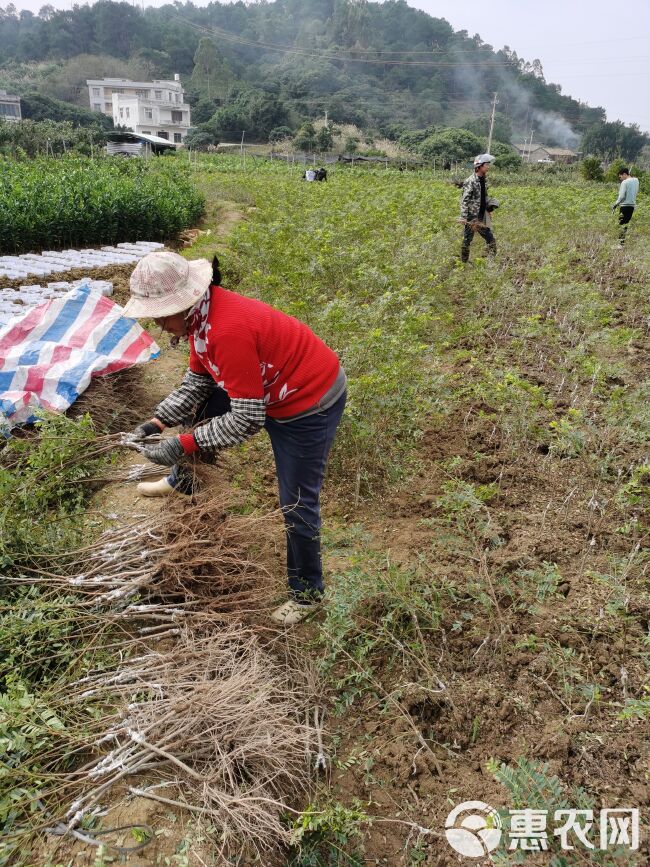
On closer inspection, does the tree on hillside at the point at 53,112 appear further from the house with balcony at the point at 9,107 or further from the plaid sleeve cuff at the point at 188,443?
the plaid sleeve cuff at the point at 188,443

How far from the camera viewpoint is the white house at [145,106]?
60.4 metres

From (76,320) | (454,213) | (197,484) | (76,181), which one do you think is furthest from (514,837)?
(76,181)

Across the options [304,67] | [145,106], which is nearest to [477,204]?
[145,106]

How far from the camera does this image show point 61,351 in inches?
170

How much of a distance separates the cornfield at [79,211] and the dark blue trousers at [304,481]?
8438 mm

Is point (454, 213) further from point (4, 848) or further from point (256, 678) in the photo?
point (4, 848)

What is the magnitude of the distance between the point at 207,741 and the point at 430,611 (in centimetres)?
103

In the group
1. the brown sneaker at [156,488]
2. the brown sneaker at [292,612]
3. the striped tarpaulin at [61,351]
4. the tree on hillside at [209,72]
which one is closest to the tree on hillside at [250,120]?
the tree on hillside at [209,72]

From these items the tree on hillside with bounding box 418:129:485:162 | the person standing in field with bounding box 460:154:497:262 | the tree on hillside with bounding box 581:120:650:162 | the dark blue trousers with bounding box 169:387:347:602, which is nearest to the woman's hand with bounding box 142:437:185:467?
the dark blue trousers with bounding box 169:387:347:602

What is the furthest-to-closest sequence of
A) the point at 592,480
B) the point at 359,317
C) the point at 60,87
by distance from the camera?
the point at 60,87 → the point at 359,317 → the point at 592,480

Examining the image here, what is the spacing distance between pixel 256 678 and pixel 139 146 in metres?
38.7

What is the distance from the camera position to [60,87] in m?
71.2

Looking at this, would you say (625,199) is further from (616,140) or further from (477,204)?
(616,140)

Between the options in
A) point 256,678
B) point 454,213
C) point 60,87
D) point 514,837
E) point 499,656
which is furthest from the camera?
point 60,87
